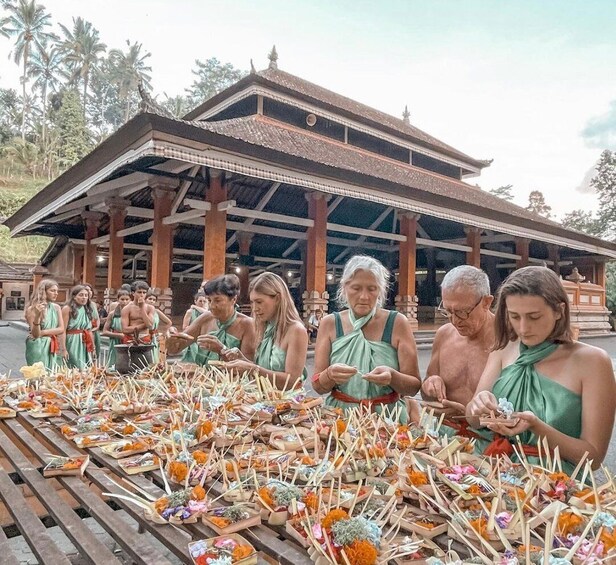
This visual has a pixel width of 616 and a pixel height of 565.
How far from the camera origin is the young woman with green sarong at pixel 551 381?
1.44 meters

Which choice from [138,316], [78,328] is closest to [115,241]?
[78,328]

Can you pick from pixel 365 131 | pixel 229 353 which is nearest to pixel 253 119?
pixel 365 131

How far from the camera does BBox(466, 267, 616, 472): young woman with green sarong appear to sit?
4.73 ft

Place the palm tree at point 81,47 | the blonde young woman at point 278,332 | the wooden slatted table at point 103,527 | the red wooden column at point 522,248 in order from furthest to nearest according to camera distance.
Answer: the palm tree at point 81,47, the red wooden column at point 522,248, the blonde young woman at point 278,332, the wooden slatted table at point 103,527

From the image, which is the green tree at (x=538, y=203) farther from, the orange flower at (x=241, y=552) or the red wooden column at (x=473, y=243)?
the orange flower at (x=241, y=552)

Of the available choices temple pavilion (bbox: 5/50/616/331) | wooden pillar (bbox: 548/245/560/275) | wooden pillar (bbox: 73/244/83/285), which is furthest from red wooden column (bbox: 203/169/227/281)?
wooden pillar (bbox: 548/245/560/275)

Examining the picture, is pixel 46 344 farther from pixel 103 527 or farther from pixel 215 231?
pixel 103 527

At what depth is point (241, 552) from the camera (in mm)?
873

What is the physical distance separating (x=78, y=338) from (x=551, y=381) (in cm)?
608

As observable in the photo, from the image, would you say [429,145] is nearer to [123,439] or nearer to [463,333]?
[463,333]

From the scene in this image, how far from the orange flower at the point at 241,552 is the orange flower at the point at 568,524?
0.66m

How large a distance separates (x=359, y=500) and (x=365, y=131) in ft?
45.1

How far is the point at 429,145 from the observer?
15.7 meters

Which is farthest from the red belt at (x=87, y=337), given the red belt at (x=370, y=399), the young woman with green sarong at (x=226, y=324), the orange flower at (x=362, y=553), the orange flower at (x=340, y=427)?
the orange flower at (x=362, y=553)
